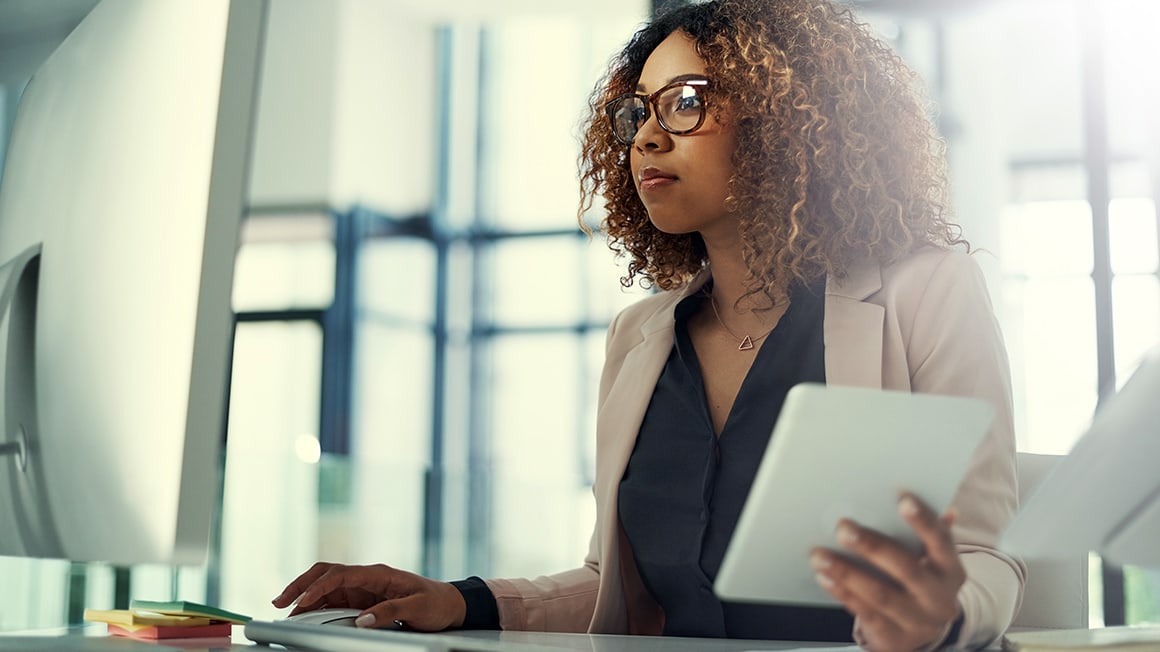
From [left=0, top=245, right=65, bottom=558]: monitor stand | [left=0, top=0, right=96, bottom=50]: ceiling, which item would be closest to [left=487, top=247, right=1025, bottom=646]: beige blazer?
[left=0, top=245, right=65, bottom=558]: monitor stand

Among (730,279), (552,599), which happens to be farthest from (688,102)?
(552,599)

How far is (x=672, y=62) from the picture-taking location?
1.59 m

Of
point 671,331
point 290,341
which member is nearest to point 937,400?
point 671,331

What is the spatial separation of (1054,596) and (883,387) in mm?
328

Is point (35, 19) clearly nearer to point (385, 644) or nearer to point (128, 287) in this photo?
point (128, 287)

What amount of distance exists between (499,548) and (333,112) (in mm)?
3186

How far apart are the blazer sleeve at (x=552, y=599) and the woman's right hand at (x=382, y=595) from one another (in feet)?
0.29

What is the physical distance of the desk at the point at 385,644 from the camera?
0.79 m

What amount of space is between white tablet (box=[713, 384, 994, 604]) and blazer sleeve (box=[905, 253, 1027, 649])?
28cm

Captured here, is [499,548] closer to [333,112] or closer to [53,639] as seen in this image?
[333,112]

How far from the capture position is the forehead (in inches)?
61.9

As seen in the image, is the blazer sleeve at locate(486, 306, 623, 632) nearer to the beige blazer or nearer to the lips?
the beige blazer

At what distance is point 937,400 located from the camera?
626mm

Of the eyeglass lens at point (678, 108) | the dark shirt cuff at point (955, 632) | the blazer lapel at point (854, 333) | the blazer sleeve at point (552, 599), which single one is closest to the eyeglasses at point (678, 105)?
the eyeglass lens at point (678, 108)
